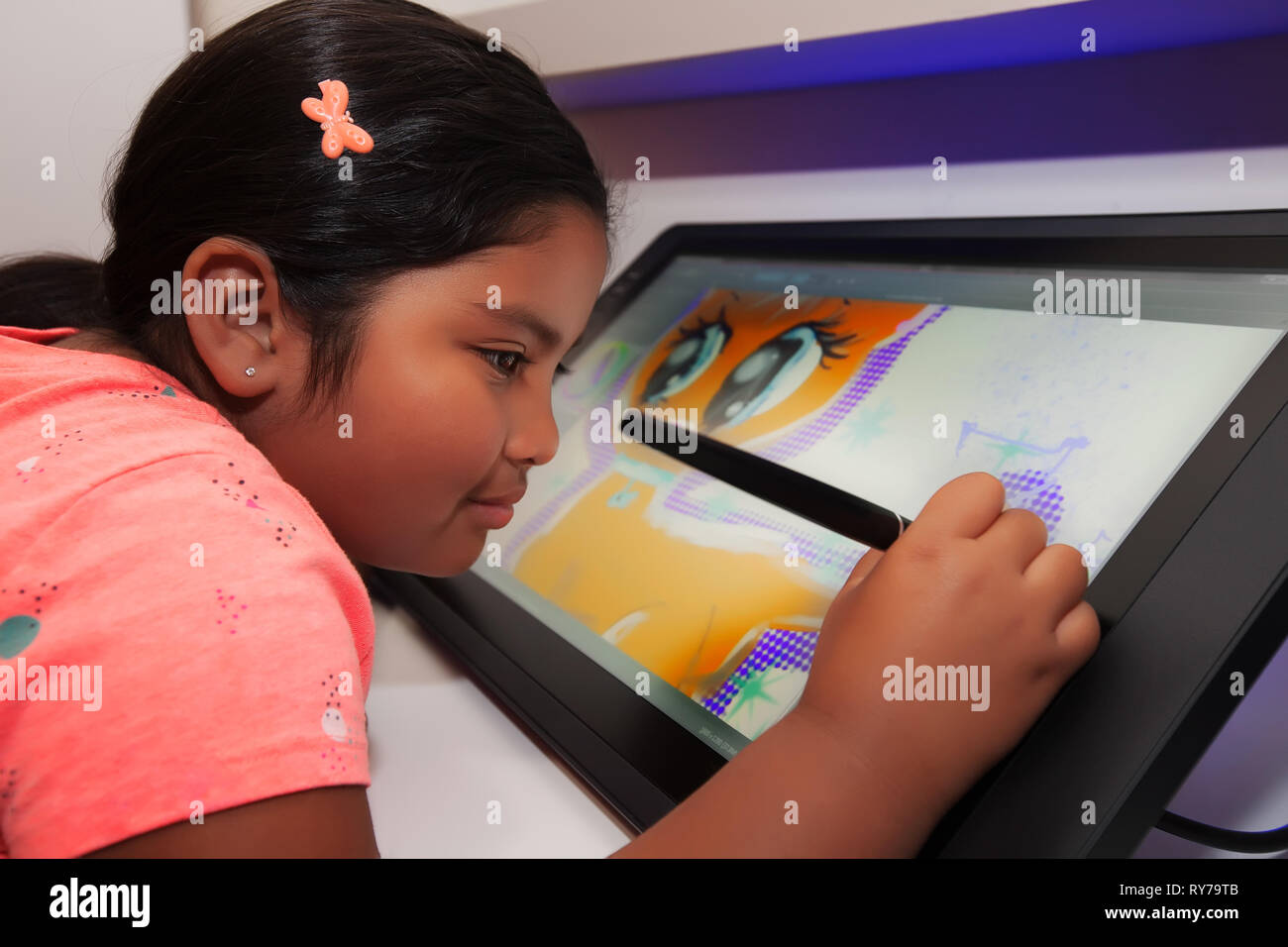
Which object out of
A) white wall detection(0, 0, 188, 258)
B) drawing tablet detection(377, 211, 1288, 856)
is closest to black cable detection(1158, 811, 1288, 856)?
drawing tablet detection(377, 211, 1288, 856)

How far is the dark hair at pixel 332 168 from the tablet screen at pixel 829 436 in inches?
8.6

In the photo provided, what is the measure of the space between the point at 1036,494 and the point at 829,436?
Answer: 167 mm

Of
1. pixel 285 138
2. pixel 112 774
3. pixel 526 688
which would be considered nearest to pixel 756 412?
pixel 526 688

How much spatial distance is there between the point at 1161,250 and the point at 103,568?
591 millimetres

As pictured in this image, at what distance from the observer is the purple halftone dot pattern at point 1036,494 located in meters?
0.50

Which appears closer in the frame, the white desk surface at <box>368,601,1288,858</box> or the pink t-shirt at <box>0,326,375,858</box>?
the pink t-shirt at <box>0,326,375,858</box>

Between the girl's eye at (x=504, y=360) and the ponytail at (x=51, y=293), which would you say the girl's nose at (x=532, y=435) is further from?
the ponytail at (x=51, y=293)

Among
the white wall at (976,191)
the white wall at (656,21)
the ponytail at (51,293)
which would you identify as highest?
the white wall at (656,21)

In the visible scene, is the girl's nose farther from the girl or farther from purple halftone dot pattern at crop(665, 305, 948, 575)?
purple halftone dot pattern at crop(665, 305, 948, 575)

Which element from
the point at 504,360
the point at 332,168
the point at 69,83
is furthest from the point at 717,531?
the point at 69,83

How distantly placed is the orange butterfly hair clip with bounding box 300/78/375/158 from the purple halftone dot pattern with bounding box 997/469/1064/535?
41cm

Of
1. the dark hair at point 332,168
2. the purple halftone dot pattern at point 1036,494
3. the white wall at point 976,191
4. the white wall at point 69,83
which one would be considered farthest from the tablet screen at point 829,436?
the white wall at point 69,83

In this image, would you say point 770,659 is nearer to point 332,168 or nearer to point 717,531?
point 717,531

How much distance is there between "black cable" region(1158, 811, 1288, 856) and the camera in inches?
20.2
